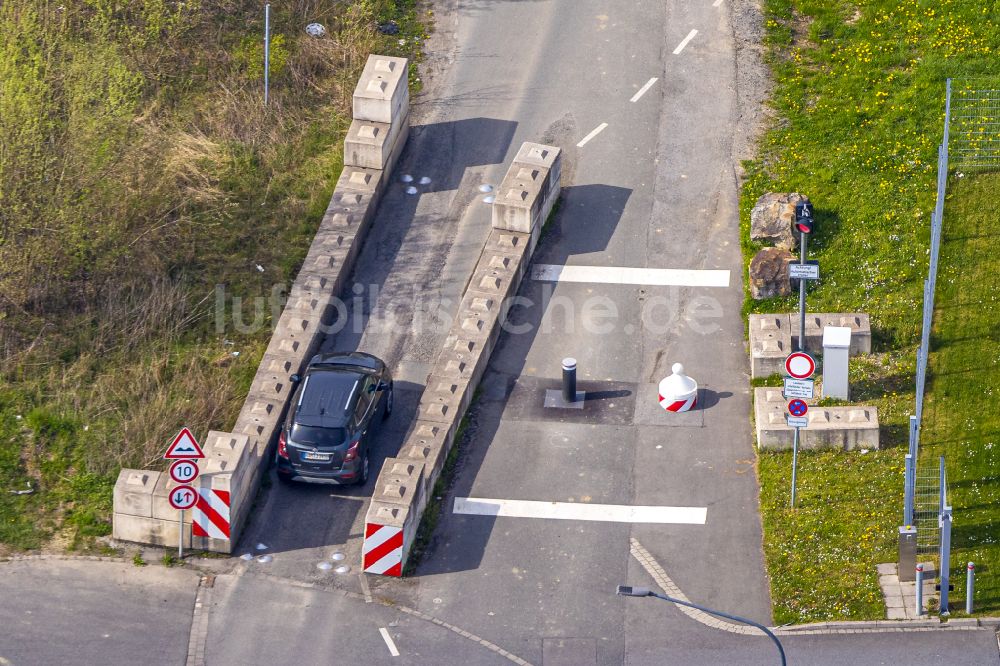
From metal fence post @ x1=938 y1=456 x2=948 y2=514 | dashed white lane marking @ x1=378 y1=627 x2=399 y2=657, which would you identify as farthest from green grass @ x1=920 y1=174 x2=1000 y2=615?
dashed white lane marking @ x1=378 y1=627 x2=399 y2=657

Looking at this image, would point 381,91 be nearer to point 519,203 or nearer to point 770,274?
point 519,203

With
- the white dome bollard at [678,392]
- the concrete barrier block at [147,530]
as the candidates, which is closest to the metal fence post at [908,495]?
the white dome bollard at [678,392]

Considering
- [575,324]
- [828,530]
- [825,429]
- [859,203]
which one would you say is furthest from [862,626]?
[859,203]

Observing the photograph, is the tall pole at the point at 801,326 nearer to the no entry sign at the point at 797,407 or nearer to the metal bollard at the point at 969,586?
the no entry sign at the point at 797,407

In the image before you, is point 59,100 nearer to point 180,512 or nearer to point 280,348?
point 280,348

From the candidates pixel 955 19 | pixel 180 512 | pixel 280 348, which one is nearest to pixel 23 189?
pixel 280 348
